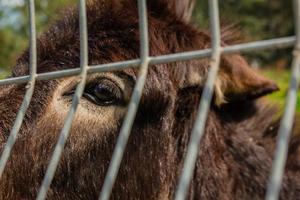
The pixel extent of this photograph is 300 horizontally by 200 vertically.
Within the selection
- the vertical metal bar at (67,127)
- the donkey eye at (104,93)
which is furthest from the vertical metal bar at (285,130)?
the donkey eye at (104,93)

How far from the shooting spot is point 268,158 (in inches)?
153

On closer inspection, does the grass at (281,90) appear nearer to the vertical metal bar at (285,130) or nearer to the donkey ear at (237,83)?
the donkey ear at (237,83)

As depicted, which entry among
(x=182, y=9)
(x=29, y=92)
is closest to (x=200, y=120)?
(x=29, y=92)

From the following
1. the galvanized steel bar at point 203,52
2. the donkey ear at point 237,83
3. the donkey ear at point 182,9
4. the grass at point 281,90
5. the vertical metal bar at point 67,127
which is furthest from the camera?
the grass at point 281,90

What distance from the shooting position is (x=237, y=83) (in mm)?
3555

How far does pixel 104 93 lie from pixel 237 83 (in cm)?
88

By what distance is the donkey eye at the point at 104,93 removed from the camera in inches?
127

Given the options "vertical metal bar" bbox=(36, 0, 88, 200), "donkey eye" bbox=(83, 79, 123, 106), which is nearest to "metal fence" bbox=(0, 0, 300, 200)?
"vertical metal bar" bbox=(36, 0, 88, 200)

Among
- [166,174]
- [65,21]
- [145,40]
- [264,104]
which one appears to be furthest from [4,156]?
[264,104]

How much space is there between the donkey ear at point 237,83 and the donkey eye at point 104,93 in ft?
2.13

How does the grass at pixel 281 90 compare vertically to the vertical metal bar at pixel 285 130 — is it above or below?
above

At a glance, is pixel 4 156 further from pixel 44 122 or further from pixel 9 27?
pixel 9 27

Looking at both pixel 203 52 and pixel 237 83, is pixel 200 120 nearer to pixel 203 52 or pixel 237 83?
pixel 203 52

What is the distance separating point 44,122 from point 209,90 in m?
1.66
